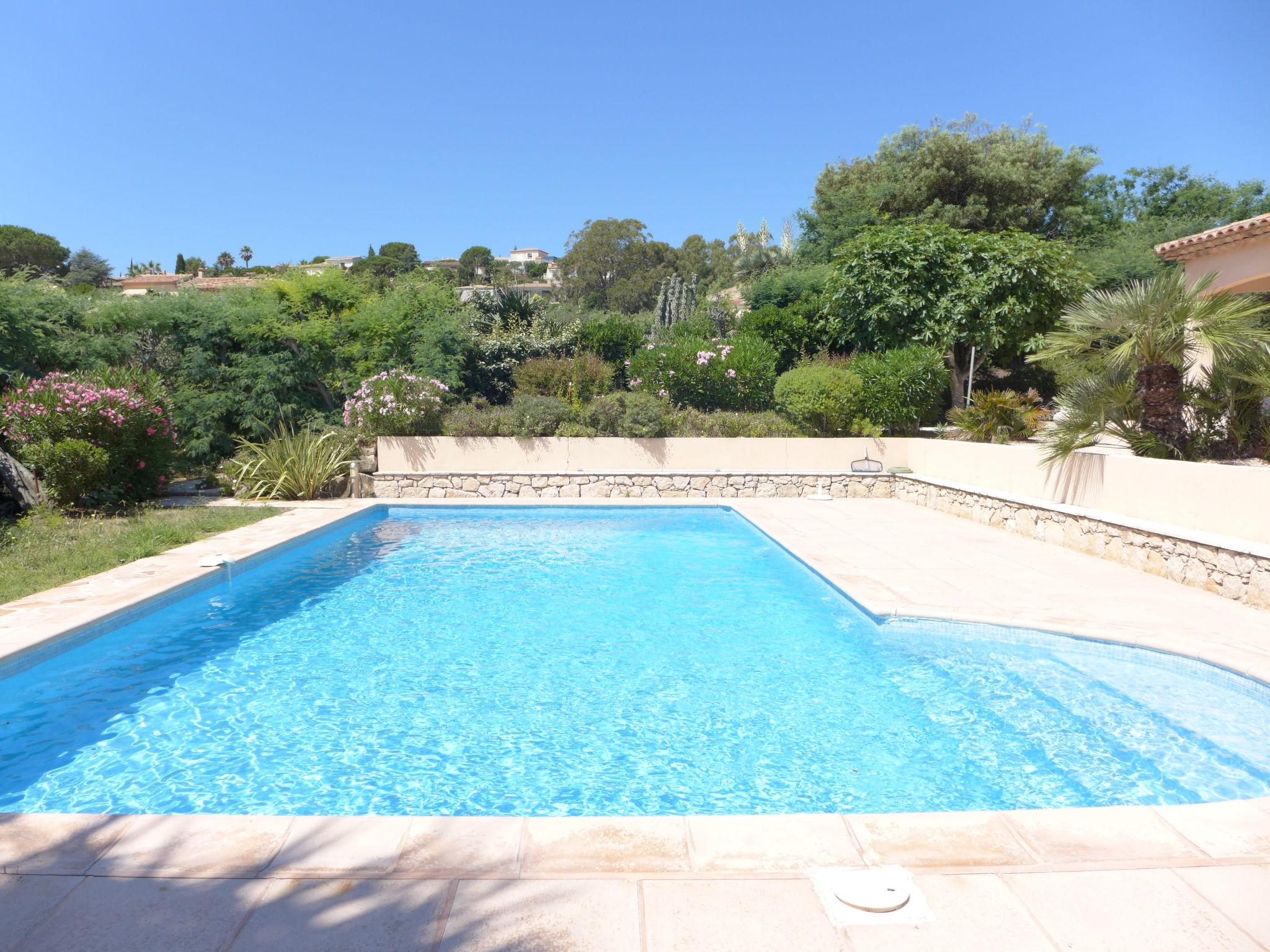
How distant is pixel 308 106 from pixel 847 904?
85.7 ft

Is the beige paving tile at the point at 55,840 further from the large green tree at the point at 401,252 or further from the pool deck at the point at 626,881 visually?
the large green tree at the point at 401,252

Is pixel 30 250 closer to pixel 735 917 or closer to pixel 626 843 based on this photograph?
pixel 626 843

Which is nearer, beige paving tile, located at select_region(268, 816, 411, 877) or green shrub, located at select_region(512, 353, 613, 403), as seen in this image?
beige paving tile, located at select_region(268, 816, 411, 877)

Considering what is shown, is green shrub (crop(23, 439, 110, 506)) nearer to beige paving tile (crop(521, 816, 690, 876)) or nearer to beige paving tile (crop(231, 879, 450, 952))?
beige paving tile (crop(231, 879, 450, 952))

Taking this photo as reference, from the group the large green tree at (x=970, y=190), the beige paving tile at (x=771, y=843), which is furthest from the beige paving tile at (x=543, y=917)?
the large green tree at (x=970, y=190)

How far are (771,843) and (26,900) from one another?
243cm

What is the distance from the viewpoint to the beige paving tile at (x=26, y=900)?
218cm

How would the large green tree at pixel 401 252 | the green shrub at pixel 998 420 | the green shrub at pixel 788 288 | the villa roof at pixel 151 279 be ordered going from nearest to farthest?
the green shrub at pixel 998 420 → the green shrub at pixel 788 288 → the villa roof at pixel 151 279 → the large green tree at pixel 401 252

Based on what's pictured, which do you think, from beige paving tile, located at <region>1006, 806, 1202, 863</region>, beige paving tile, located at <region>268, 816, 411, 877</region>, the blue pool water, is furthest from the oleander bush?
beige paving tile, located at <region>1006, 806, 1202, 863</region>

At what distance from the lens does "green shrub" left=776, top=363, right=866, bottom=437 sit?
546 inches

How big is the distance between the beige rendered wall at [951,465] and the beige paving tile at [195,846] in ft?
25.2

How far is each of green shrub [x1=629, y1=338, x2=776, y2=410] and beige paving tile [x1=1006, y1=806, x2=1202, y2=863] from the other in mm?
12692

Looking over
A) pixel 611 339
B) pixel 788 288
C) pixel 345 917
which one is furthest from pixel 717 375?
pixel 345 917

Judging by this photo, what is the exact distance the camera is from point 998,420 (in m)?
12.6
